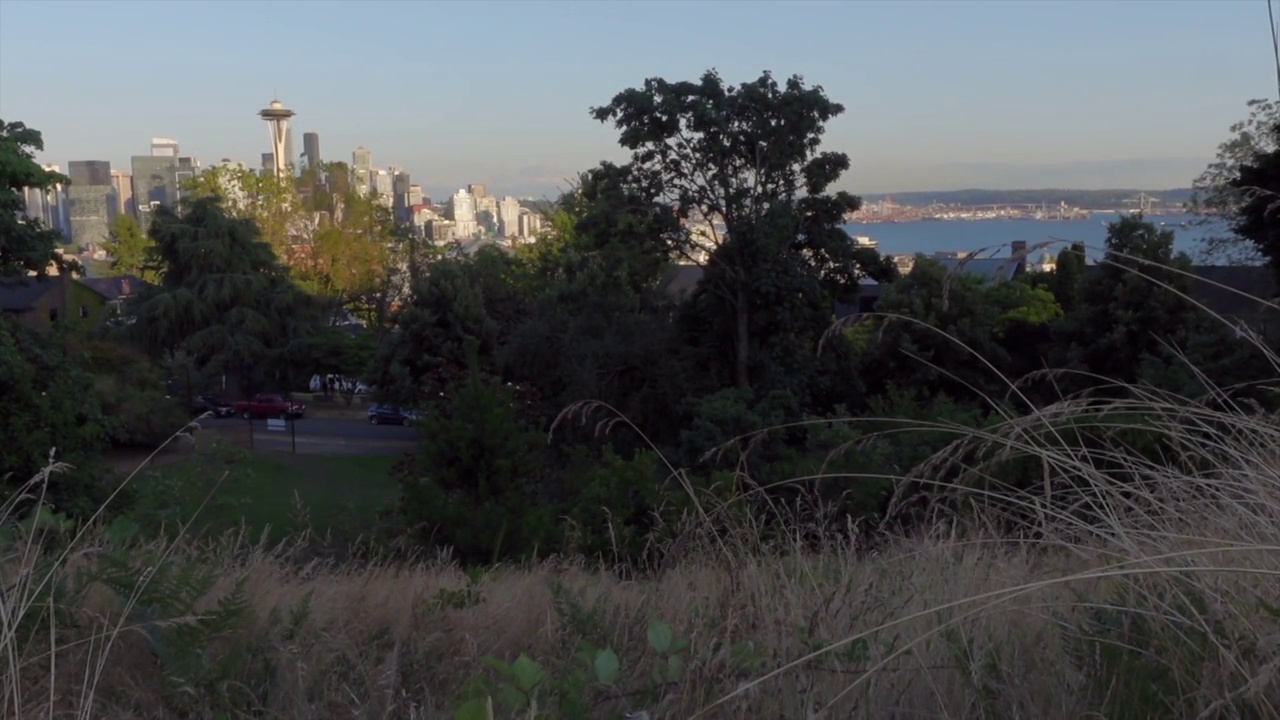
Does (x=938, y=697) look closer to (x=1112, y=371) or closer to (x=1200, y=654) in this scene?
(x=1200, y=654)

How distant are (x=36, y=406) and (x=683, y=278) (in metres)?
40.1

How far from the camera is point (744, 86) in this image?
1033 inches

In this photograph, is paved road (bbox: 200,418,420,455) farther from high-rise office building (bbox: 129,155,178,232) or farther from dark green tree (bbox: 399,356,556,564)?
high-rise office building (bbox: 129,155,178,232)

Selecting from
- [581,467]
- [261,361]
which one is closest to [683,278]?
[261,361]

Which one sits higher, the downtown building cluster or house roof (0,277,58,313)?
the downtown building cluster

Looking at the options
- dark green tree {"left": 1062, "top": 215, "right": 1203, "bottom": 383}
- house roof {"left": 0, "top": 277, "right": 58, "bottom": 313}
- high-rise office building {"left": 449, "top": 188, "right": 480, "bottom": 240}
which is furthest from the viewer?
high-rise office building {"left": 449, "top": 188, "right": 480, "bottom": 240}

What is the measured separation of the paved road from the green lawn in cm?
158

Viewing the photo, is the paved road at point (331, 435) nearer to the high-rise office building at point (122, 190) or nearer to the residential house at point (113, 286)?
the residential house at point (113, 286)

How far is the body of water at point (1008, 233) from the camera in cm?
305

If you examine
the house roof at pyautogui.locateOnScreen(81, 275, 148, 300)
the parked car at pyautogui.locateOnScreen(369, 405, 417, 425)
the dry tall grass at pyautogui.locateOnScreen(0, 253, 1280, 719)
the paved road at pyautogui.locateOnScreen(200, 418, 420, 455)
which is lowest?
the paved road at pyautogui.locateOnScreen(200, 418, 420, 455)

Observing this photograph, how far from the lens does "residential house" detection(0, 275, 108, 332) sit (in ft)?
141

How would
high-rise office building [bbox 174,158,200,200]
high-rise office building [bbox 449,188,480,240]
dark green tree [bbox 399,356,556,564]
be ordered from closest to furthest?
dark green tree [bbox 399,356,556,564] → high-rise office building [bbox 174,158,200,200] → high-rise office building [bbox 449,188,480,240]

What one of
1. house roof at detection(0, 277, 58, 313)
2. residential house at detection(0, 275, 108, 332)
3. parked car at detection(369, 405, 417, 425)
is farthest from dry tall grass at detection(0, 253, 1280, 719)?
house roof at detection(0, 277, 58, 313)

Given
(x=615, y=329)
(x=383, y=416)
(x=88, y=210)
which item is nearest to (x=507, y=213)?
(x=88, y=210)
